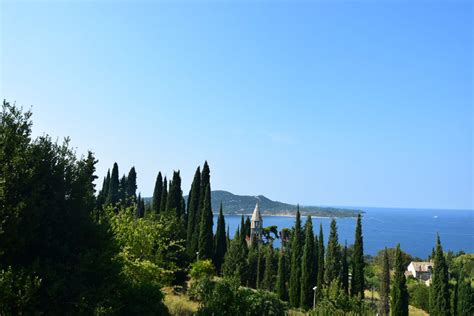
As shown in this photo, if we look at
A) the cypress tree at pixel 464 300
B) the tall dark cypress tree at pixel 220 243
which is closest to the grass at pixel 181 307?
the tall dark cypress tree at pixel 220 243

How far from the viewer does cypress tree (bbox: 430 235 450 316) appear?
34938mm

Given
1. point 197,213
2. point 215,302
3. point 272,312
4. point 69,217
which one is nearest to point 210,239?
point 197,213

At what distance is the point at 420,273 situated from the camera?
231ft

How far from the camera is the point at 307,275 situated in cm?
3747

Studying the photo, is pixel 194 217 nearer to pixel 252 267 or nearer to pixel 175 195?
pixel 175 195

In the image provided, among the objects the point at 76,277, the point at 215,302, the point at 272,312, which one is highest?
the point at 76,277

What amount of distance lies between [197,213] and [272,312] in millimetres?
18733

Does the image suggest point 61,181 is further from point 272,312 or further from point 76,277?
point 272,312

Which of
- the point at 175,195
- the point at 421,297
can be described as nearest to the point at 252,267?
the point at 175,195

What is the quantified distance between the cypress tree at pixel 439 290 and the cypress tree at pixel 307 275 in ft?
34.9

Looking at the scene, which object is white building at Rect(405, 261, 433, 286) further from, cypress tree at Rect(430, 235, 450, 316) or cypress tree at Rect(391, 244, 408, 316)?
cypress tree at Rect(391, 244, 408, 316)

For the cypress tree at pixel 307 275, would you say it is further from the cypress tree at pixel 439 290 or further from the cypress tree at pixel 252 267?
the cypress tree at pixel 439 290

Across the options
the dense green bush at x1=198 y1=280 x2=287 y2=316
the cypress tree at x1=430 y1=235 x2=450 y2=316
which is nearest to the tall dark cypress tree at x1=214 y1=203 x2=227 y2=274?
the cypress tree at x1=430 y1=235 x2=450 y2=316

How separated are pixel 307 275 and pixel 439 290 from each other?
38.2ft
